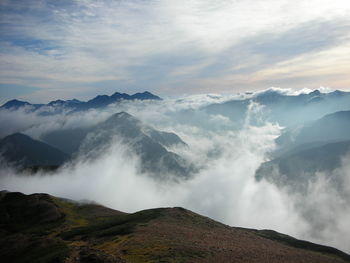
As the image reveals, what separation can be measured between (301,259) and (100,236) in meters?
66.7

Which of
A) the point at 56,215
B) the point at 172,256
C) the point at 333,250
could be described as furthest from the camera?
the point at 56,215

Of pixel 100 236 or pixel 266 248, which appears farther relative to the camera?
pixel 100 236

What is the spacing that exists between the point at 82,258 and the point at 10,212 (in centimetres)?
15550

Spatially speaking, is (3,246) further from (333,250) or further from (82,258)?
(333,250)

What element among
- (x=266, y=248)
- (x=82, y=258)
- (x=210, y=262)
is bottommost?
(x=82, y=258)

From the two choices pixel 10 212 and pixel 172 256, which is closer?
pixel 172 256

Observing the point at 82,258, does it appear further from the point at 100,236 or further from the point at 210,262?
the point at 100,236

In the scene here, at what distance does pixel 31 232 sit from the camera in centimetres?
15288

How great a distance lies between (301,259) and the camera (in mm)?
83875

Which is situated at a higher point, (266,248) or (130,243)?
(266,248)

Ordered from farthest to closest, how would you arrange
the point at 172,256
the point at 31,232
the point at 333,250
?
the point at 31,232
the point at 333,250
the point at 172,256

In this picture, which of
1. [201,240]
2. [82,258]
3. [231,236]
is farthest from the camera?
[231,236]

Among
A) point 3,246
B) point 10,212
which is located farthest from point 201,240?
point 10,212

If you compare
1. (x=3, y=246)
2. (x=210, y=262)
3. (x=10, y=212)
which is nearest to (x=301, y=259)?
(x=210, y=262)
